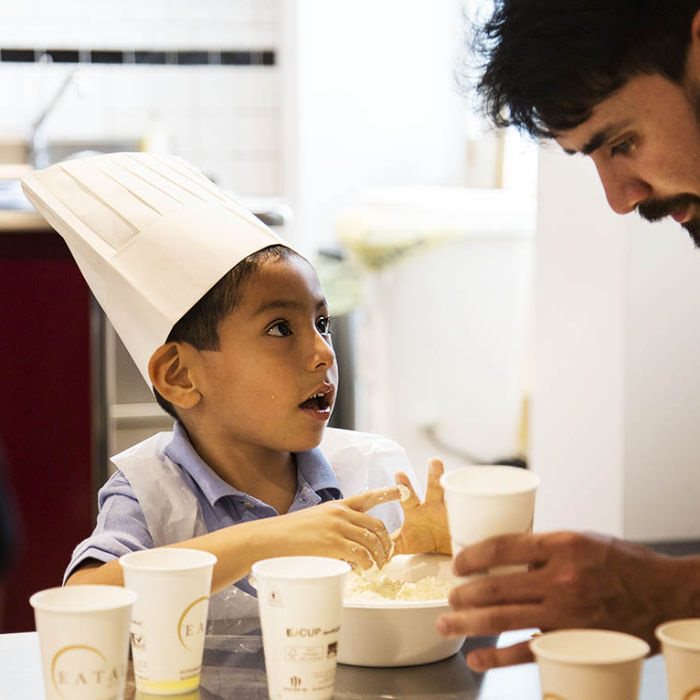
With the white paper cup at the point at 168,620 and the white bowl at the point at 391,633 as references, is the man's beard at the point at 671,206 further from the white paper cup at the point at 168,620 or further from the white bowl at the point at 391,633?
the white paper cup at the point at 168,620

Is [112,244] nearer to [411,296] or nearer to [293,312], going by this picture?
[293,312]

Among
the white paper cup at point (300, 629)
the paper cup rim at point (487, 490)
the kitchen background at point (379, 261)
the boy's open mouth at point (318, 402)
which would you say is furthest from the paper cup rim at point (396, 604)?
the kitchen background at point (379, 261)

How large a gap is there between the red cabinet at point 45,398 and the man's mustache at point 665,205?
1.80 m

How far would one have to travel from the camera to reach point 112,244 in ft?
5.42

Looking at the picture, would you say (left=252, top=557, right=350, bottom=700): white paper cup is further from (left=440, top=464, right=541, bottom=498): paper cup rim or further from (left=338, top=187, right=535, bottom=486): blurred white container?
(left=338, top=187, right=535, bottom=486): blurred white container

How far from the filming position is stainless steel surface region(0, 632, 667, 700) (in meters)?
1.15

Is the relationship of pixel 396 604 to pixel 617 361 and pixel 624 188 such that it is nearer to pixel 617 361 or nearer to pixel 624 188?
pixel 624 188

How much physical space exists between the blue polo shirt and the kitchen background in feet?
4.60

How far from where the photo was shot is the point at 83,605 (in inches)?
41.4

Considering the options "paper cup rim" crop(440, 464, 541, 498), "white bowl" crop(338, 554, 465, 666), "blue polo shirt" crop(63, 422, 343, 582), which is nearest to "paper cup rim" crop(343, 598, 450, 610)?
"white bowl" crop(338, 554, 465, 666)

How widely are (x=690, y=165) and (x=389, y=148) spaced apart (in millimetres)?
3937

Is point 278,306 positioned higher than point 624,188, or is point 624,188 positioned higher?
point 624,188

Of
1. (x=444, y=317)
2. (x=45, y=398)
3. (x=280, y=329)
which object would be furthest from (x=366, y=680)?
(x=444, y=317)

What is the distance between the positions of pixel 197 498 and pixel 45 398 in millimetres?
1504
